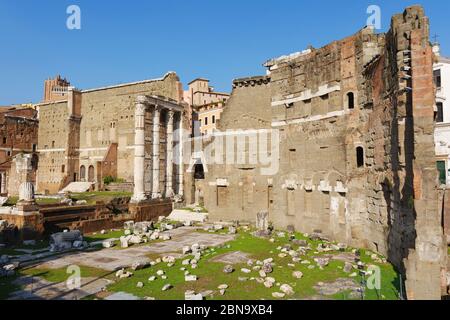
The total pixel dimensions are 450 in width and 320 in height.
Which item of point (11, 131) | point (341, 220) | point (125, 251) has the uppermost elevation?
point (11, 131)

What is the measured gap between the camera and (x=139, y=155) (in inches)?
1058

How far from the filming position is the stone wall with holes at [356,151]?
9.98 metres

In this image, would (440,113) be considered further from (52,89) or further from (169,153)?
(52,89)

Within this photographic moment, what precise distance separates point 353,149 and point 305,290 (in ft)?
27.8

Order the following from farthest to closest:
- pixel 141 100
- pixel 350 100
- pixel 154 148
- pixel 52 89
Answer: pixel 52 89 → pixel 154 148 → pixel 141 100 → pixel 350 100

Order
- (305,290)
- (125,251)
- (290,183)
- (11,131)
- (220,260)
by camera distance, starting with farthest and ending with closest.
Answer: (11,131) → (290,183) → (125,251) → (220,260) → (305,290)

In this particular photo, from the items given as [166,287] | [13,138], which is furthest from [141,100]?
[13,138]

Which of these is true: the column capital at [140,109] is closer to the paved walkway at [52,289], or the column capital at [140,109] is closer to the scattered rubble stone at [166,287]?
the paved walkway at [52,289]

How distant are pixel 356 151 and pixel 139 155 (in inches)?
675

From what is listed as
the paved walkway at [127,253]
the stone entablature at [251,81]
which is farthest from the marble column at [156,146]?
the paved walkway at [127,253]

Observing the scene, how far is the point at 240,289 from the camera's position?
9.71m

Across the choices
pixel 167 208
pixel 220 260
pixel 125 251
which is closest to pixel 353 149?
pixel 220 260

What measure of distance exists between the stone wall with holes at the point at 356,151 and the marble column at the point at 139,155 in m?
5.47
